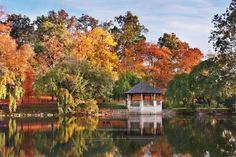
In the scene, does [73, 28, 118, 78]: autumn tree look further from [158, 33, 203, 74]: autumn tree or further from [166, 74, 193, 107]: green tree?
[158, 33, 203, 74]: autumn tree

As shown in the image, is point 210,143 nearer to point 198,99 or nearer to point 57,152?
point 57,152

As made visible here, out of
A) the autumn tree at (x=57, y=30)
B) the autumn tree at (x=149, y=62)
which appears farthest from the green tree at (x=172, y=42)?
the autumn tree at (x=57, y=30)

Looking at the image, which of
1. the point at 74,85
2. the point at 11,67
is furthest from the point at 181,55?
the point at 11,67

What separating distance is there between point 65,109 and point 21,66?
5.04 meters

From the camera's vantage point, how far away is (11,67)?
3456cm

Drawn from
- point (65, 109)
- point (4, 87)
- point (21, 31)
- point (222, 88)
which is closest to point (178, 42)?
point (21, 31)

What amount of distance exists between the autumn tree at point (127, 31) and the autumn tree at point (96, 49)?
10574 mm

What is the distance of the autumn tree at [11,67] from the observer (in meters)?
33.7

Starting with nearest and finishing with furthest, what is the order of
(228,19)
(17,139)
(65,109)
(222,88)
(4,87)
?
(17,139) < (228,19) < (222,88) < (4,87) < (65,109)

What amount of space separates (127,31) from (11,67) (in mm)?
28737

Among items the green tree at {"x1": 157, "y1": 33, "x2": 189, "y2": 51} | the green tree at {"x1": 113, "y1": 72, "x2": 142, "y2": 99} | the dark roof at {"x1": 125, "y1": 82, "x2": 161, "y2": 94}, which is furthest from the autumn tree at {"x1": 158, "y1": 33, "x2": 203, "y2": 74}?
the dark roof at {"x1": 125, "y1": 82, "x2": 161, "y2": 94}

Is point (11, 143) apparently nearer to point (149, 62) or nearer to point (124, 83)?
point (124, 83)

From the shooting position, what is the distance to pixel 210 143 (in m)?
17.9

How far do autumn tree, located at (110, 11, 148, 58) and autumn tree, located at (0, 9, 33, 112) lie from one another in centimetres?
2437
